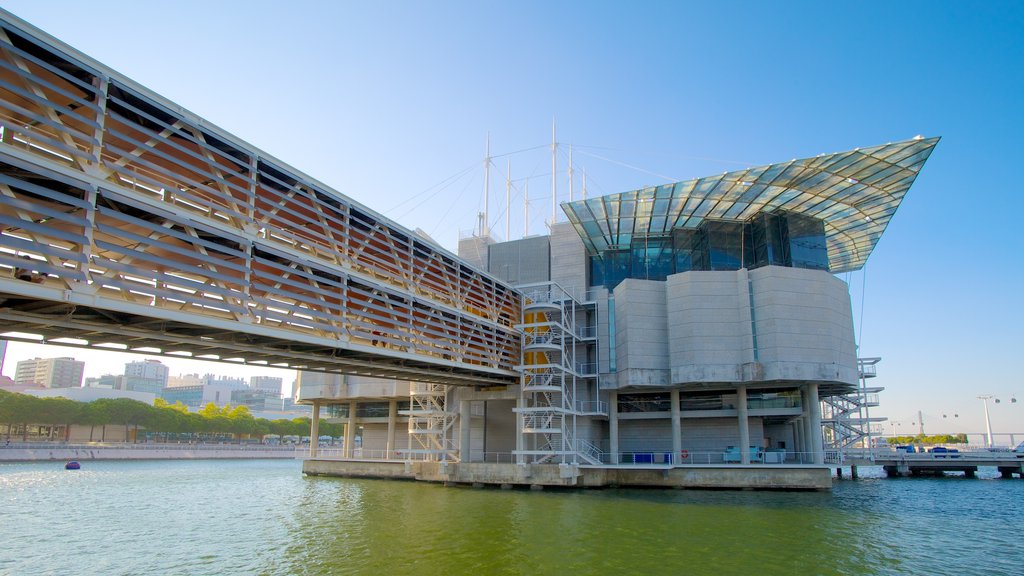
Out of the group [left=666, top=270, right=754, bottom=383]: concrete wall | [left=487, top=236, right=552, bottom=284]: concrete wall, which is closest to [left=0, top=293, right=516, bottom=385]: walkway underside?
[left=666, top=270, right=754, bottom=383]: concrete wall

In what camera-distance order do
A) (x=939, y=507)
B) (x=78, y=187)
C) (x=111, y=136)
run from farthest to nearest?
(x=939, y=507) < (x=111, y=136) < (x=78, y=187)

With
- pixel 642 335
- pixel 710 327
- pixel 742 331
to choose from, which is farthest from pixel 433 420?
pixel 742 331

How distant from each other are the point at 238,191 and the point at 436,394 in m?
31.4

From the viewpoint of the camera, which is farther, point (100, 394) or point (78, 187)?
point (100, 394)

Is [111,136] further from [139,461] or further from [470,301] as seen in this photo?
[139,461]

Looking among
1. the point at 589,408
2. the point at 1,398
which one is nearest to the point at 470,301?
the point at 589,408

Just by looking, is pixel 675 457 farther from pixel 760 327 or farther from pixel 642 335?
pixel 760 327

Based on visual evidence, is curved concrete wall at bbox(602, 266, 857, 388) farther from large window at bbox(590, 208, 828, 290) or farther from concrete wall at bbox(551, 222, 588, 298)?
concrete wall at bbox(551, 222, 588, 298)

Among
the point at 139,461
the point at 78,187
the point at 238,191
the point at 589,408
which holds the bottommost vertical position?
the point at 139,461

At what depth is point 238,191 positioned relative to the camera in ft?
88.2

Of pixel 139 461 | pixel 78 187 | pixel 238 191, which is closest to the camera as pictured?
pixel 78 187

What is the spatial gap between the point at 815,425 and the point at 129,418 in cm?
11625

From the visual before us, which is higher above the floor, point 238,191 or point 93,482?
point 238,191

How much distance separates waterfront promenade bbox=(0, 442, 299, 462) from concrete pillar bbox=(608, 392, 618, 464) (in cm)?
3249
